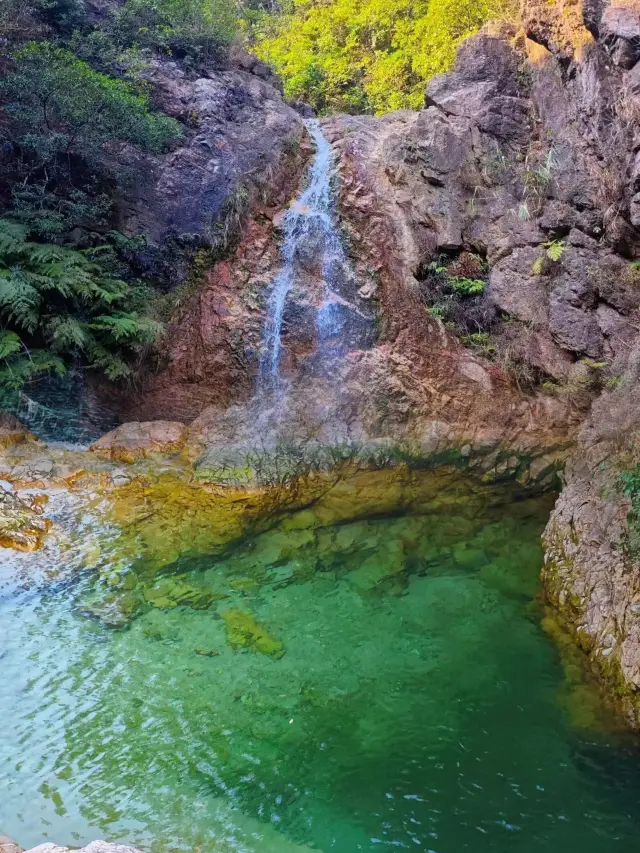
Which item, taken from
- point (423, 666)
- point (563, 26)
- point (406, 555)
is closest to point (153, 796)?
point (423, 666)

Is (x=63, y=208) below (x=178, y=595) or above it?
above

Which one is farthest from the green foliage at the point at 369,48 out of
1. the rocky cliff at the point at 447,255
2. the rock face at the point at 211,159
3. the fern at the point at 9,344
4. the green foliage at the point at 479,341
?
the fern at the point at 9,344

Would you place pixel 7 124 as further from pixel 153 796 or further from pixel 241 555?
pixel 153 796

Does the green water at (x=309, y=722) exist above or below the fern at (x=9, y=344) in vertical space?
below

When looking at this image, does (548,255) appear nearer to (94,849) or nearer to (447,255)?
(447,255)

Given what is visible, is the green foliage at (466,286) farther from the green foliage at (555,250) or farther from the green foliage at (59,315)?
the green foliage at (59,315)

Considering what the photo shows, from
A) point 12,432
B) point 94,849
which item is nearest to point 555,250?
point 12,432

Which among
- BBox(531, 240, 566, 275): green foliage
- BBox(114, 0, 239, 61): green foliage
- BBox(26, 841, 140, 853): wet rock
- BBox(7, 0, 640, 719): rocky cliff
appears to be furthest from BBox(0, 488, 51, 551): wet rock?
BBox(114, 0, 239, 61): green foliage
